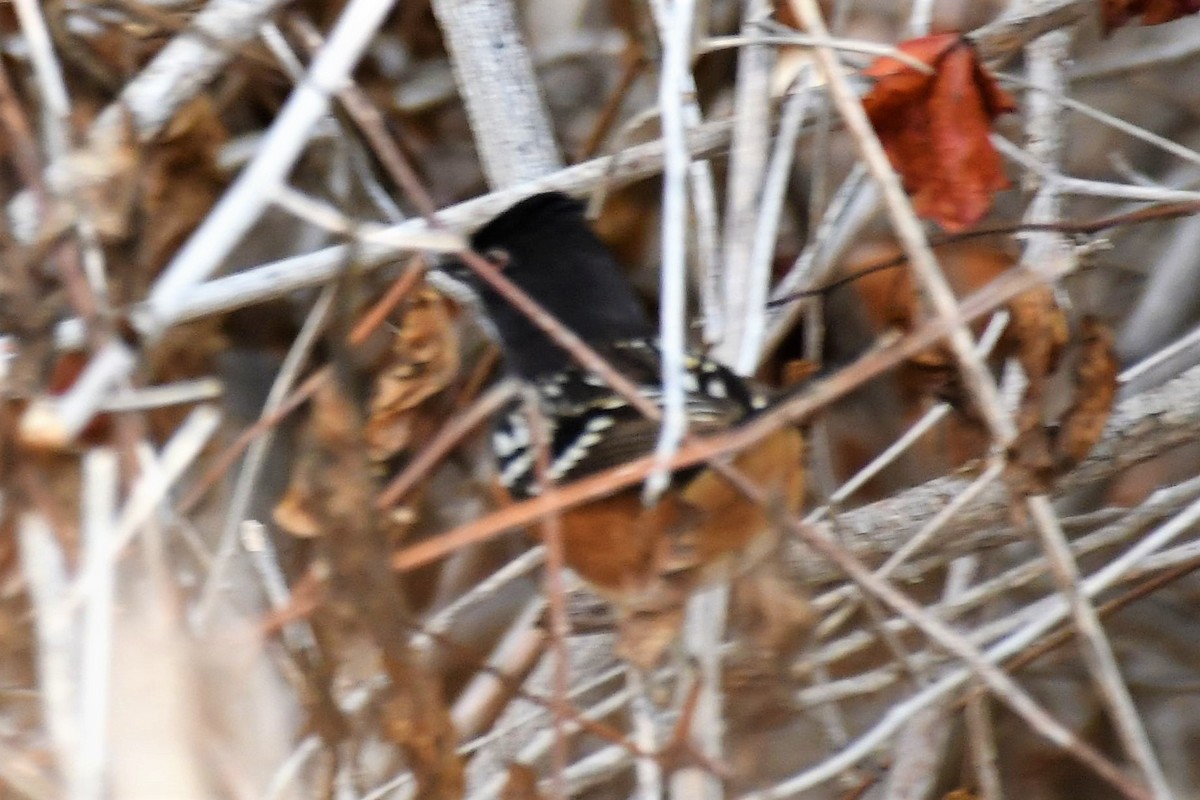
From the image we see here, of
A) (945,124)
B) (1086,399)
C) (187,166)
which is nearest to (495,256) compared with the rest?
(187,166)

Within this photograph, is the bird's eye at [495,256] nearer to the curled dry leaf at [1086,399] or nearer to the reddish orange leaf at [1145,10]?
the curled dry leaf at [1086,399]

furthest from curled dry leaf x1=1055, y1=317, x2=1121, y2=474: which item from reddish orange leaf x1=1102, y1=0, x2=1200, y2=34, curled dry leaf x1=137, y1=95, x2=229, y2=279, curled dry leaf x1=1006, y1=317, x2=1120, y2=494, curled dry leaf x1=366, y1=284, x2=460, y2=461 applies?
curled dry leaf x1=137, y1=95, x2=229, y2=279

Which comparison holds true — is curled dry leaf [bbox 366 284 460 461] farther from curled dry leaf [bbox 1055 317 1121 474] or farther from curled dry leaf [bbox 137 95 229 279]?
curled dry leaf [bbox 1055 317 1121 474]

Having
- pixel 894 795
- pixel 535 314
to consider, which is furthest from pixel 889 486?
pixel 535 314

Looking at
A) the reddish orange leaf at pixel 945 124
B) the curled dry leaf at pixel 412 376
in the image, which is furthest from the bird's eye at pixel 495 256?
the reddish orange leaf at pixel 945 124

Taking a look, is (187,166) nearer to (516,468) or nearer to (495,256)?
(495,256)

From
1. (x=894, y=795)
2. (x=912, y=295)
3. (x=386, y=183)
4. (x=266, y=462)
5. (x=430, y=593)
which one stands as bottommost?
(x=894, y=795)

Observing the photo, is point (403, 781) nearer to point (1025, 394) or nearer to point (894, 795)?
point (894, 795)
